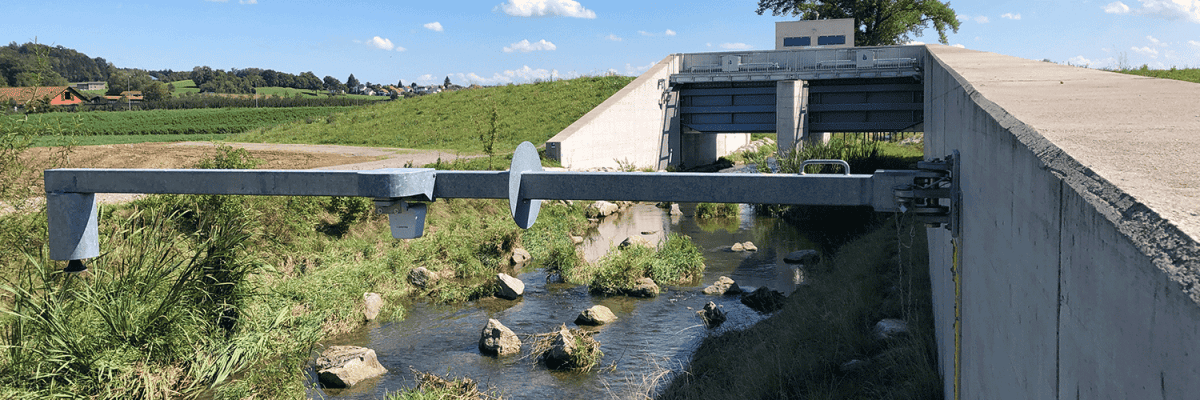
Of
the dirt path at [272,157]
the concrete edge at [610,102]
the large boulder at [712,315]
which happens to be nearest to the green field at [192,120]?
the dirt path at [272,157]

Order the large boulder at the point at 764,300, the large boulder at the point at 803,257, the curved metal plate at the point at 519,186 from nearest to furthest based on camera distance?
the curved metal plate at the point at 519,186
the large boulder at the point at 764,300
the large boulder at the point at 803,257

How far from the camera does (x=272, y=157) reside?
26.0 meters

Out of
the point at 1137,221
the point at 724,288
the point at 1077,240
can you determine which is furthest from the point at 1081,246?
the point at 724,288

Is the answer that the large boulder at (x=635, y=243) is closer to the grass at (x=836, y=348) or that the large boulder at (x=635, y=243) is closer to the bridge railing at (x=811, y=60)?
the grass at (x=836, y=348)

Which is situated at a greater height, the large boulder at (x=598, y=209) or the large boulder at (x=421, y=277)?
the large boulder at (x=598, y=209)

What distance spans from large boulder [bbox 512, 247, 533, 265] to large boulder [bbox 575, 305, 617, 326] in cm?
468

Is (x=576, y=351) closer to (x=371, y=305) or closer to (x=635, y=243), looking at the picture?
(x=371, y=305)

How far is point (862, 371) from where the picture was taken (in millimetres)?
7477

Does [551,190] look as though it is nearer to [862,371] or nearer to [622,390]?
[862,371]

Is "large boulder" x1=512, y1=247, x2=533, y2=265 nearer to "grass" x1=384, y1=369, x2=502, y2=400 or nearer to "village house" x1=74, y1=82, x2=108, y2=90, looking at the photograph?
"grass" x1=384, y1=369, x2=502, y2=400

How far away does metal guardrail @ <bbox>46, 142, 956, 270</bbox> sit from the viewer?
11.0 feet

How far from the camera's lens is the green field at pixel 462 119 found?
35312 millimetres

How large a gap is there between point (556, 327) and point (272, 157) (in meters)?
18.1

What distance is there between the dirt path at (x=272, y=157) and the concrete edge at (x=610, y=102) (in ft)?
12.1
